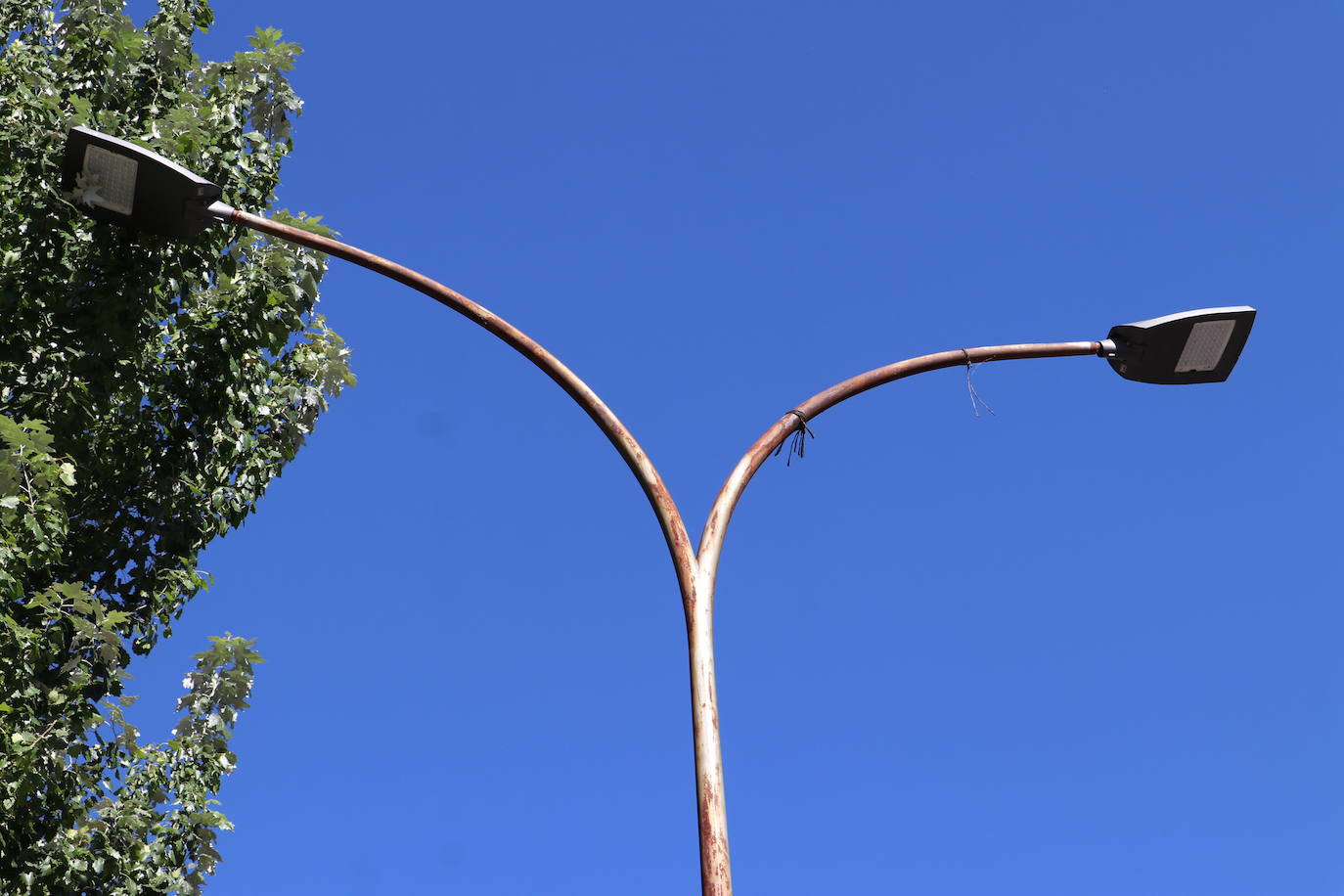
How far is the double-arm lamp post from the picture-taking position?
188 inches

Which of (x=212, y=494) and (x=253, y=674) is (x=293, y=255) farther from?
(x=253, y=674)

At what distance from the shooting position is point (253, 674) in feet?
27.0

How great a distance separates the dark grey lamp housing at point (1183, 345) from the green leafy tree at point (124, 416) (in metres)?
5.52

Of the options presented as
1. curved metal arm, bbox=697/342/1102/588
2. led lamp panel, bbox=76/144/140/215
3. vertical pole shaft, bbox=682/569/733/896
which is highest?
led lamp panel, bbox=76/144/140/215

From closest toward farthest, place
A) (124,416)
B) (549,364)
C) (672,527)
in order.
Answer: (672,527) → (549,364) → (124,416)

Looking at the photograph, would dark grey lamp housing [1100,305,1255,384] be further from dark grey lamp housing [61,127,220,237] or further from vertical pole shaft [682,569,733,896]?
dark grey lamp housing [61,127,220,237]

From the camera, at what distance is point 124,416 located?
825cm

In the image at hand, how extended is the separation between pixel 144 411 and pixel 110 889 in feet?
10.3

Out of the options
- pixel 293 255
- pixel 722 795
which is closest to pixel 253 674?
pixel 293 255

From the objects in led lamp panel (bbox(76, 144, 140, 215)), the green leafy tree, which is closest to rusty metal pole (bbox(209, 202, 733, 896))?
led lamp panel (bbox(76, 144, 140, 215))

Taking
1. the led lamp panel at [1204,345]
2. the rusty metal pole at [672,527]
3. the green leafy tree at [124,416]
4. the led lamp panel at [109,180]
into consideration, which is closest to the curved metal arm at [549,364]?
the rusty metal pole at [672,527]

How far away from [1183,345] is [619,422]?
10.0 feet

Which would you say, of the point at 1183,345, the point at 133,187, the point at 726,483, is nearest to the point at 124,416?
the point at 133,187

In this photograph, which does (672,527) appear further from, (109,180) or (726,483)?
(109,180)
